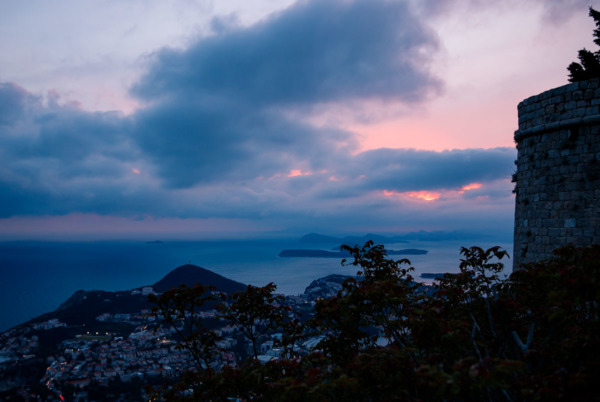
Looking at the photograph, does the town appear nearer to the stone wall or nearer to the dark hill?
the stone wall

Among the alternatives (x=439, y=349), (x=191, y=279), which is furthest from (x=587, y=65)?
(x=191, y=279)

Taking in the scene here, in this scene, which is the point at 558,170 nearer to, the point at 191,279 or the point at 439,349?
the point at 439,349

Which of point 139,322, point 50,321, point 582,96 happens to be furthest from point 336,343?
point 50,321

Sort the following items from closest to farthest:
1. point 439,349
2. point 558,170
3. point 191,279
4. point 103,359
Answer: point 439,349
point 558,170
point 103,359
point 191,279

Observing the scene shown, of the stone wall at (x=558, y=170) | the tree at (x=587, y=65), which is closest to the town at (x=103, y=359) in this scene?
the stone wall at (x=558, y=170)

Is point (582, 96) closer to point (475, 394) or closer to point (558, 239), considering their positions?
point (558, 239)

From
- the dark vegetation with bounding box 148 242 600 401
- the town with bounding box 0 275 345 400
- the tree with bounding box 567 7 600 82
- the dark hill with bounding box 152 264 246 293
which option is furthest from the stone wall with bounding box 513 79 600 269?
the dark hill with bounding box 152 264 246 293

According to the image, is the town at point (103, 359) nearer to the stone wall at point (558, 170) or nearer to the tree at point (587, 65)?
the stone wall at point (558, 170)
